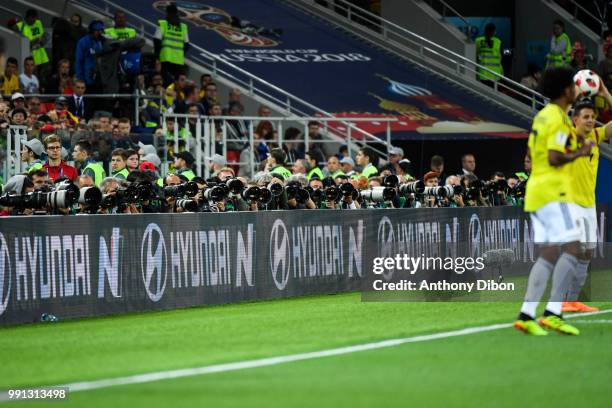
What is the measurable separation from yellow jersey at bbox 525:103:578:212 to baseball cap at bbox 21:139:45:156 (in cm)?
897

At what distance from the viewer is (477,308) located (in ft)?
49.3

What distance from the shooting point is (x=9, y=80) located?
2412cm

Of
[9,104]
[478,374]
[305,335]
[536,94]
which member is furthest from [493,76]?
[478,374]

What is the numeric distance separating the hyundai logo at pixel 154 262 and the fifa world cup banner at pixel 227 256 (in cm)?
1

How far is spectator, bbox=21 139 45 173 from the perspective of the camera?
1828 cm

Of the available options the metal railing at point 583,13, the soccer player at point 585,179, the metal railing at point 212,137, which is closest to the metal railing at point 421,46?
the metal railing at point 583,13

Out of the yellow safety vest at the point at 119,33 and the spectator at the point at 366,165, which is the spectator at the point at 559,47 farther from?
the yellow safety vest at the point at 119,33

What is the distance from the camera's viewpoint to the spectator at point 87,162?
1816 centimetres

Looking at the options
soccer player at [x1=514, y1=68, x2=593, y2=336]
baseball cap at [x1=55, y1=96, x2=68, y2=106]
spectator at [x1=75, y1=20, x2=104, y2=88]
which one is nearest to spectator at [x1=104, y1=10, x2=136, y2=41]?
spectator at [x1=75, y1=20, x2=104, y2=88]

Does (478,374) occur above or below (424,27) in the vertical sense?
below

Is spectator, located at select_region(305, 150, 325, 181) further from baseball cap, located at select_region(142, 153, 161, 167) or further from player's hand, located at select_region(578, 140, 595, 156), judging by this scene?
player's hand, located at select_region(578, 140, 595, 156)

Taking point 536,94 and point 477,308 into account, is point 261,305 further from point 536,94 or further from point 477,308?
point 536,94

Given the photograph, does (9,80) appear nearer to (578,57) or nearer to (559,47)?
(559,47)

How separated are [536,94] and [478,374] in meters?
23.6
